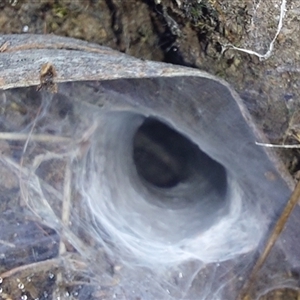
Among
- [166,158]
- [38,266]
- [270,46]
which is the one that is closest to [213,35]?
[270,46]

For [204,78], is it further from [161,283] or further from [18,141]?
[161,283]

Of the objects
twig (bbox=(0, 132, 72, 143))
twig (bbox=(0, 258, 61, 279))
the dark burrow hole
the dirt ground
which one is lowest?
twig (bbox=(0, 258, 61, 279))

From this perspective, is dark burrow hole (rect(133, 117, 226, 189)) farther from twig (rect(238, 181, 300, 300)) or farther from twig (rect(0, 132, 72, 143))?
twig (rect(0, 132, 72, 143))

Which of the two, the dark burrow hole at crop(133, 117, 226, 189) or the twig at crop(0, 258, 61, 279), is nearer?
the twig at crop(0, 258, 61, 279)

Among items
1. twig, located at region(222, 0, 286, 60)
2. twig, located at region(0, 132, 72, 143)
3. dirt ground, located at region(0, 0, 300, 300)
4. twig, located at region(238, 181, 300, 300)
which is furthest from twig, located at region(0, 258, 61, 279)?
twig, located at region(222, 0, 286, 60)

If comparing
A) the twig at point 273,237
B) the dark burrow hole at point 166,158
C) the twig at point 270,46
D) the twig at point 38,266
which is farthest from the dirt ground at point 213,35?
the twig at point 38,266

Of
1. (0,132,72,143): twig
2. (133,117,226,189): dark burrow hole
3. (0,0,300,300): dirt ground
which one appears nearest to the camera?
(0,132,72,143): twig

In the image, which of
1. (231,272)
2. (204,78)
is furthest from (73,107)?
(231,272)
